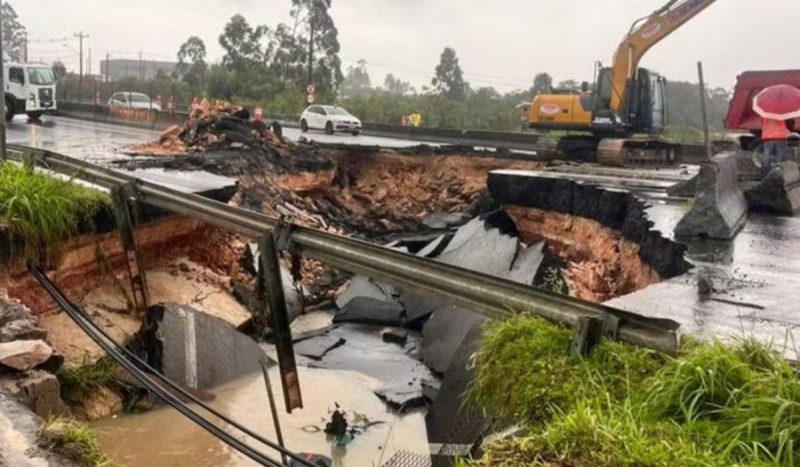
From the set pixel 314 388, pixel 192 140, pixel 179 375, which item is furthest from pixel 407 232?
pixel 179 375

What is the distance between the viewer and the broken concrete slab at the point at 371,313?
439 inches

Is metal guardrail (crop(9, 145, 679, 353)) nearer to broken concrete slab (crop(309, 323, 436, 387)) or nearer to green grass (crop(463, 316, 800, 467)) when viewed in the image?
green grass (crop(463, 316, 800, 467))

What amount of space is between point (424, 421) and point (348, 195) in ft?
37.5

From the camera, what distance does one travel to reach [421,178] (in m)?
19.8

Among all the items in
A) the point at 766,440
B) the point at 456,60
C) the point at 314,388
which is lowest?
the point at 314,388

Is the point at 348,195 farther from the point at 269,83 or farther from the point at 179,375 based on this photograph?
the point at 269,83

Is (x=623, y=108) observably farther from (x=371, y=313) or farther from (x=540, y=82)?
(x=540, y=82)

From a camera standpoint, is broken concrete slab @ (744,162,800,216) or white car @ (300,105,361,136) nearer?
broken concrete slab @ (744,162,800,216)

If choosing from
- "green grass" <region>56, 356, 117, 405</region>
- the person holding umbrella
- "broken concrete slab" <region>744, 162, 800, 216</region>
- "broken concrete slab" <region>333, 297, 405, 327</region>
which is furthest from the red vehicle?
"green grass" <region>56, 356, 117, 405</region>

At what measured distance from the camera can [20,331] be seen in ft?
19.2

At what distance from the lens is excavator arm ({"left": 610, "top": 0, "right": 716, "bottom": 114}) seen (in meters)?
18.1

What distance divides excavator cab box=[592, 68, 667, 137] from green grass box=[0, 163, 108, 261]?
14.8m

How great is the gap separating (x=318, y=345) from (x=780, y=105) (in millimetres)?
7930

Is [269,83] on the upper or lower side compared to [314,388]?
upper
